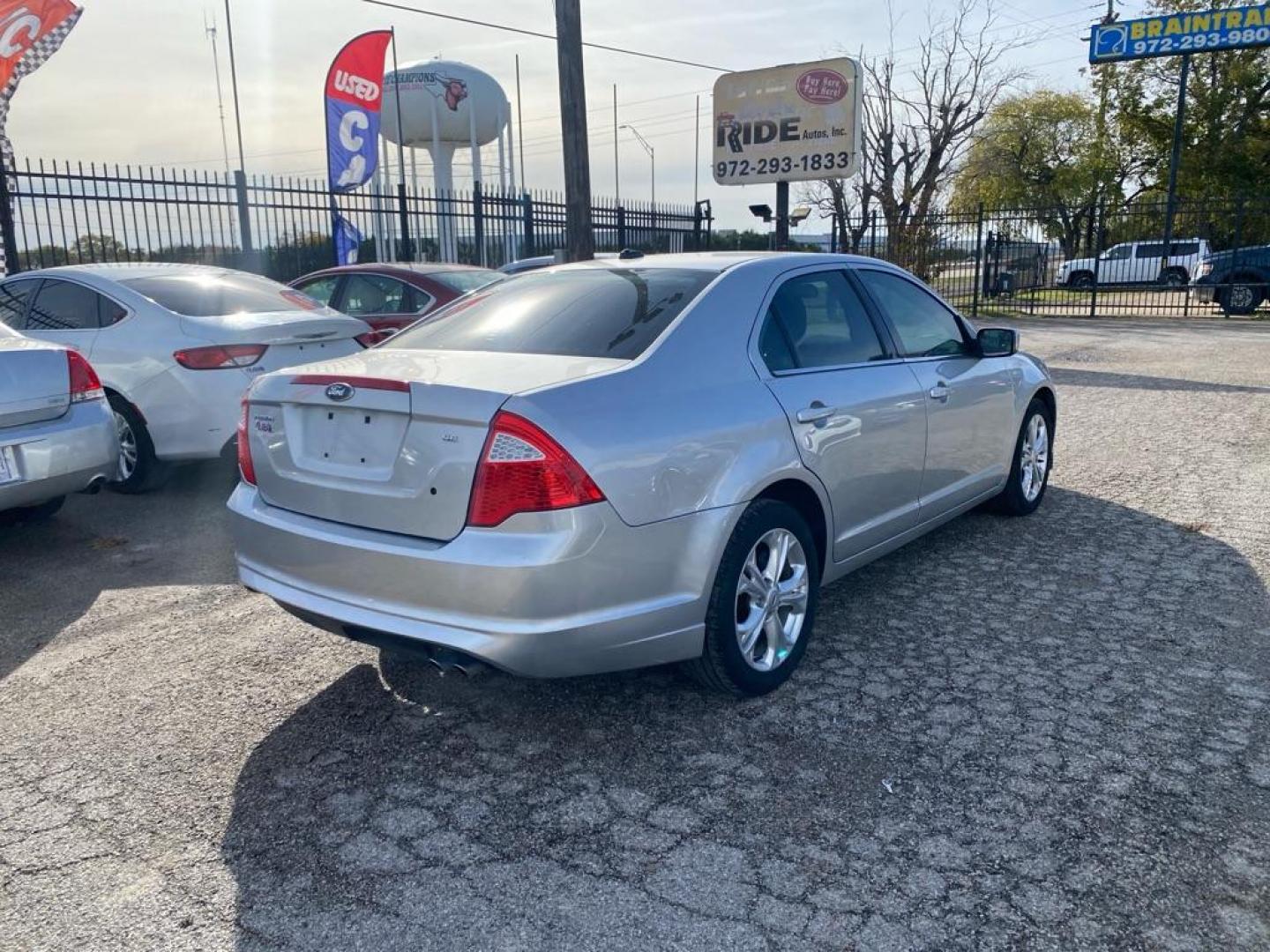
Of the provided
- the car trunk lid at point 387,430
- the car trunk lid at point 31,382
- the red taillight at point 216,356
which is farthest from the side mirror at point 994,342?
the car trunk lid at point 31,382

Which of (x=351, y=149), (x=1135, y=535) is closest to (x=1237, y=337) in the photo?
(x=1135, y=535)

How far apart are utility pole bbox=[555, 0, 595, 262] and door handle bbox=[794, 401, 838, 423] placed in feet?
23.8

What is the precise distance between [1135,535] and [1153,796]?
2.84 metres

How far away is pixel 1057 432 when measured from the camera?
8.28 metres

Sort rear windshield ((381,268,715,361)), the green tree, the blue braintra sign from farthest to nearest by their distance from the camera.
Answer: the green tree
the blue braintra sign
rear windshield ((381,268,715,361))

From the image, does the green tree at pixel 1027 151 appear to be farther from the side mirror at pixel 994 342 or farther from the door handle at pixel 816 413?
the door handle at pixel 816 413

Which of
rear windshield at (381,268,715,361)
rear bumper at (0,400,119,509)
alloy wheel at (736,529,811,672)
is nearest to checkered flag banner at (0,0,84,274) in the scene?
rear bumper at (0,400,119,509)

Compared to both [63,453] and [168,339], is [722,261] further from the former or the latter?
[168,339]

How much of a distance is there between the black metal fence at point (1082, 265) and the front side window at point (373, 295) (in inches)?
542

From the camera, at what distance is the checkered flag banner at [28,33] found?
1203 centimetres

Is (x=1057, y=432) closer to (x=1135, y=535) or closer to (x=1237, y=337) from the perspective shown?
(x=1135, y=535)

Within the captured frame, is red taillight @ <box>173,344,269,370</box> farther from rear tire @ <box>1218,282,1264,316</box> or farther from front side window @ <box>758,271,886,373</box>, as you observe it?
rear tire @ <box>1218,282,1264,316</box>

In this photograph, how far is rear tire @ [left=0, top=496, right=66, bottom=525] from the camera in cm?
565

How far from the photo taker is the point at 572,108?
34.3 ft
